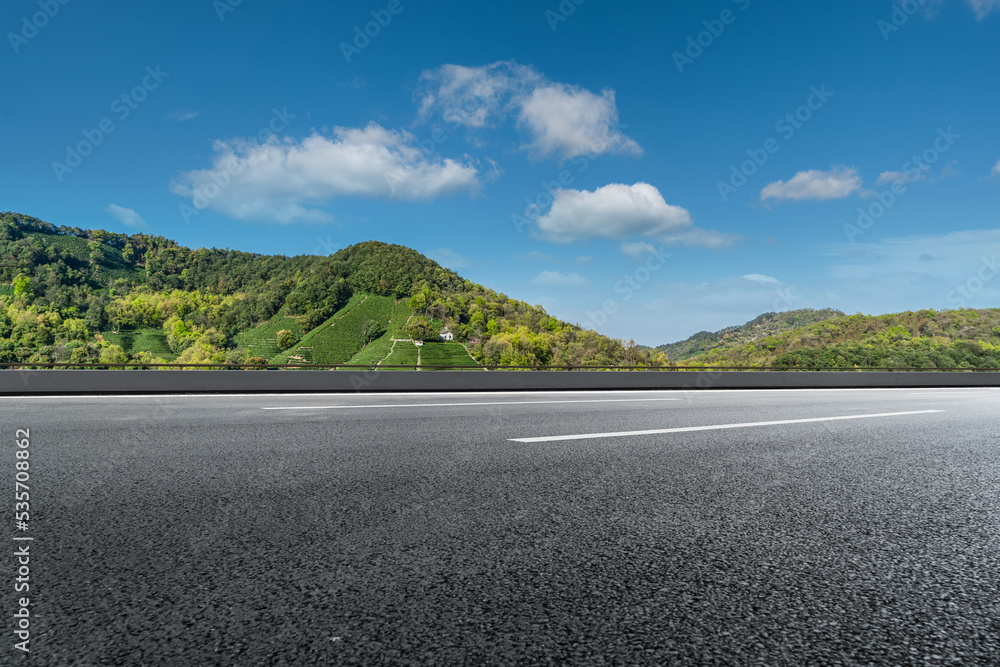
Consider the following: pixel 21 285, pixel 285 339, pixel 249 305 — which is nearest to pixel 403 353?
pixel 285 339

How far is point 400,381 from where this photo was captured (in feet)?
48.6

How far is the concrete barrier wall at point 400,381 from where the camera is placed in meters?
12.6

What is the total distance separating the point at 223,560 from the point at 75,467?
2.84 m

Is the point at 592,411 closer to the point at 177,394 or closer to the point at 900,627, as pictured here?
the point at 900,627

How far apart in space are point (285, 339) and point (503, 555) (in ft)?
203

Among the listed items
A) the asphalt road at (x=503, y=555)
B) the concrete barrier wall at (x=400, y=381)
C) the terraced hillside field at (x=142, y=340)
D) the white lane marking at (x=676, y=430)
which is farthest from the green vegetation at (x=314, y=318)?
the asphalt road at (x=503, y=555)

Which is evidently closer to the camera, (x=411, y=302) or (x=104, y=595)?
(x=104, y=595)

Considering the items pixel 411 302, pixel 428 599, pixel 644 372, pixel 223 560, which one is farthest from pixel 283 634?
pixel 411 302

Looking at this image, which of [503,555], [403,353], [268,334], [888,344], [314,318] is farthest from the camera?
[314,318]

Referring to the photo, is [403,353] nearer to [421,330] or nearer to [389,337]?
[421,330]

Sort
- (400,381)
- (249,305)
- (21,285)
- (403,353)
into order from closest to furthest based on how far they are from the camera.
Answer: (400,381) → (21,285) → (249,305) → (403,353)

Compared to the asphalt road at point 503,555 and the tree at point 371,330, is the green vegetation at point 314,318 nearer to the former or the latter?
the tree at point 371,330

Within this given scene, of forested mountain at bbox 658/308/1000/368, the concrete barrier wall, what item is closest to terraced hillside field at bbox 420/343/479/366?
forested mountain at bbox 658/308/1000/368

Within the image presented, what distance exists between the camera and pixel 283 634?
66.9 inches
